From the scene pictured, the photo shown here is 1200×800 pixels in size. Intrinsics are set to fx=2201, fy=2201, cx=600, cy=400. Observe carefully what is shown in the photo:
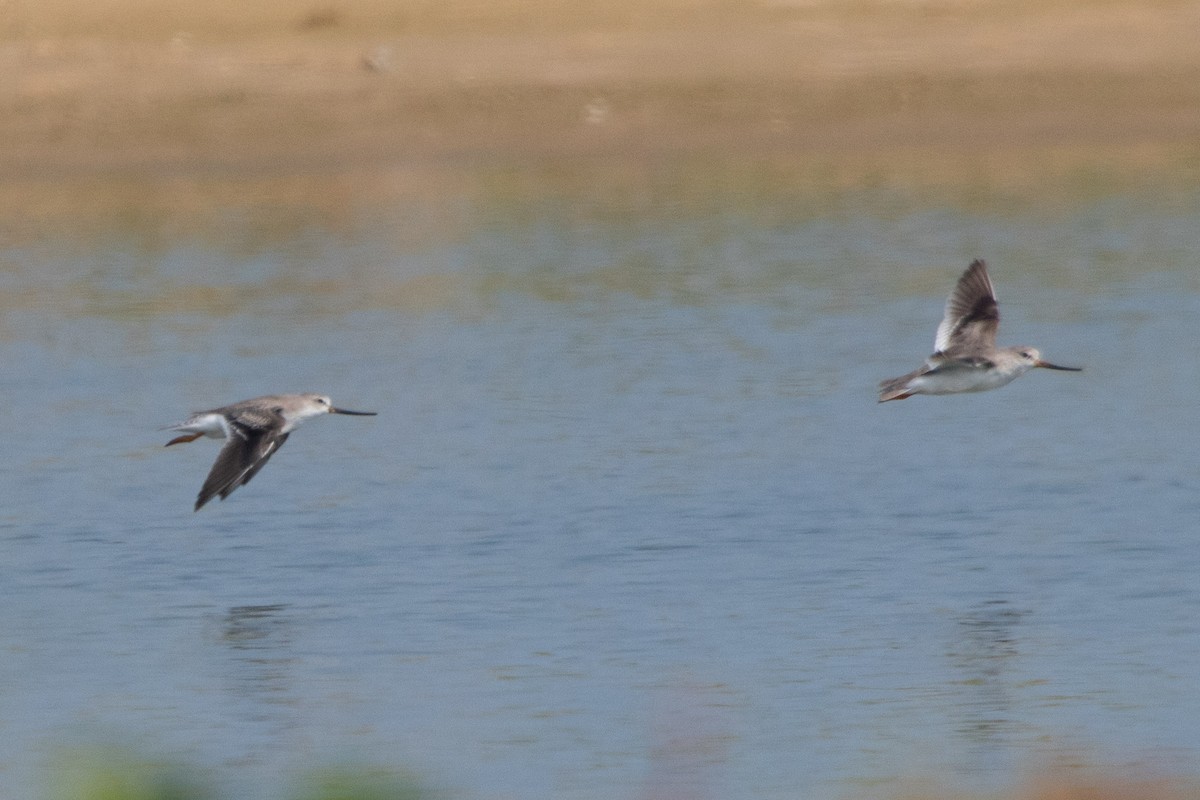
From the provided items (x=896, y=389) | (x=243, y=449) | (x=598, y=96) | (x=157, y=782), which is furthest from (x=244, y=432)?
(x=598, y=96)

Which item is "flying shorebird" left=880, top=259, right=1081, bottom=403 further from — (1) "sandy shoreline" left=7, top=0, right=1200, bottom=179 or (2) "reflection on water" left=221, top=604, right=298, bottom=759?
(1) "sandy shoreline" left=7, top=0, right=1200, bottom=179

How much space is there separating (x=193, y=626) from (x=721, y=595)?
9.22 feet

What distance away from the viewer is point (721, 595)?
11781 mm


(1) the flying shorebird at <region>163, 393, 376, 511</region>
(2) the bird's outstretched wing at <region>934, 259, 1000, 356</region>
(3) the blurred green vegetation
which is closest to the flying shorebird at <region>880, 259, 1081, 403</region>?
(2) the bird's outstretched wing at <region>934, 259, 1000, 356</region>

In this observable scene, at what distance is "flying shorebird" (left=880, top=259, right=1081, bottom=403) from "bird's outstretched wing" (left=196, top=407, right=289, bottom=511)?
3586mm

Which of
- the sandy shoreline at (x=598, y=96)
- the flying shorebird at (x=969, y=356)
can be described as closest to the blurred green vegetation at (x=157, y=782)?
the flying shorebird at (x=969, y=356)

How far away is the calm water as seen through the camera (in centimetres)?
963

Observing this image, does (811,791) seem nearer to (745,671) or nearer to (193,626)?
(745,671)

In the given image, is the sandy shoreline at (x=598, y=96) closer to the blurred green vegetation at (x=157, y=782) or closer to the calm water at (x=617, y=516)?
the calm water at (x=617, y=516)

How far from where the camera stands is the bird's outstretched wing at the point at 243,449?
1176cm

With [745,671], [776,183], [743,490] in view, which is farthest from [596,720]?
[776,183]

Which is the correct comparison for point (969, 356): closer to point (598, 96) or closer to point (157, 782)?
point (157, 782)

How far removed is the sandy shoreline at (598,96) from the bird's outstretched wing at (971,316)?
14.4 metres

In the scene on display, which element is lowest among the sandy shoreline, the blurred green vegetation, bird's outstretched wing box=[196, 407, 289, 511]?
bird's outstretched wing box=[196, 407, 289, 511]
